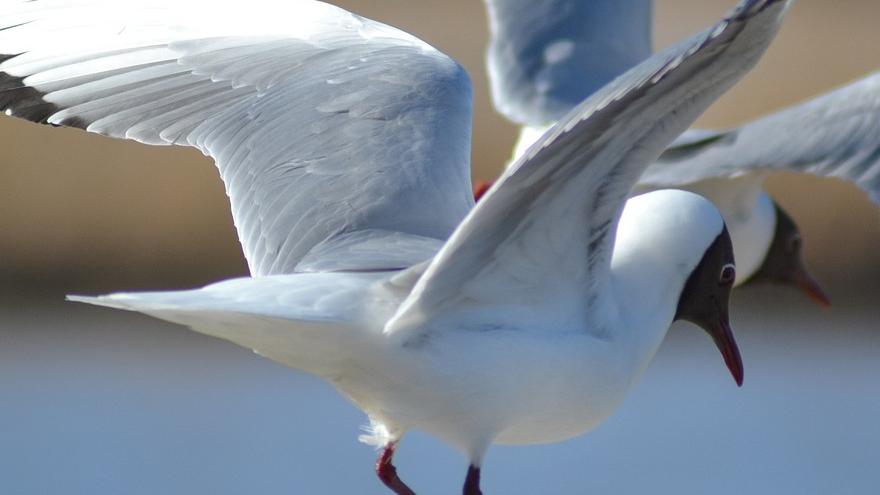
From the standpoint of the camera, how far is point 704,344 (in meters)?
7.98

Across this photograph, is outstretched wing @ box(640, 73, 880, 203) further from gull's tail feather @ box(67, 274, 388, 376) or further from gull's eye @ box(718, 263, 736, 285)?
gull's tail feather @ box(67, 274, 388, 376)

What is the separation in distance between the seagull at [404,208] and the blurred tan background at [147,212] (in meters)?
3.82

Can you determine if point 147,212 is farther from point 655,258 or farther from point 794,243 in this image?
point 655,258

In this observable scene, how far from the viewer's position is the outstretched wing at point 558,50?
5.56 m

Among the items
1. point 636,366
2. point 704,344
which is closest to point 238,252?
point 704,344

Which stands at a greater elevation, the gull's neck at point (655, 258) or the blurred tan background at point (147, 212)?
the gull's neck at point (655, 258)

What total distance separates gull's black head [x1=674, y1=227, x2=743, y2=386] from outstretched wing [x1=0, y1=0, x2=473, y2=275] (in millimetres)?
450

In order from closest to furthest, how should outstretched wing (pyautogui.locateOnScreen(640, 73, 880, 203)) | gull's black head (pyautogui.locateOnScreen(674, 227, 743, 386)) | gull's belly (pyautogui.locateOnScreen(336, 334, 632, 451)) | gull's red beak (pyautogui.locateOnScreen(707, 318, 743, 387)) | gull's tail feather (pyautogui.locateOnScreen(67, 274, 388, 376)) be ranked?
gull's tail feather (pyautogui.locateOnScreen(67, 274, 388, 376)) < gull's belly (pyautogui.locateOnScreen(336, 334, 632, 451)) < gull's black head (pyautogui.locateOnScreen(674, 227, 743, 386)) < gull's red beak (pyautogui.locateOnScreen(707, 318, 743, 387)) < outstretched wing (pyautogui.locateOnScreen(640, 73, 880, 203))

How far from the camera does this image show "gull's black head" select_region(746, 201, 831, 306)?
6426mm

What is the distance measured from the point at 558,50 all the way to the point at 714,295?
7.15 ft

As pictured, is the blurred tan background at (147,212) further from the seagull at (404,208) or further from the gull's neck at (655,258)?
the gull's neck at (655,258)

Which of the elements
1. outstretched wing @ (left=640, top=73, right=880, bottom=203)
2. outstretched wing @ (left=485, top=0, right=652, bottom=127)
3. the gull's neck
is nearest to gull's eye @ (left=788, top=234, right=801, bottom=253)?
outstretched wing @ (left=485, top=0, right=652, bottom=127)

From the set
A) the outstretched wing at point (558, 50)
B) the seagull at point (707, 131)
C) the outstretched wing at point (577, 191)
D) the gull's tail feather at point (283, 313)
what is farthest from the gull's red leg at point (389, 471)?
the outstretched wing at point (558, 50)

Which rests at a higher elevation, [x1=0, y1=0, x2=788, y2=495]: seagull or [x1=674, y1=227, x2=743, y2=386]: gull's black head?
[x1=0, y1=0, x2=788, y2=495]: seagull
